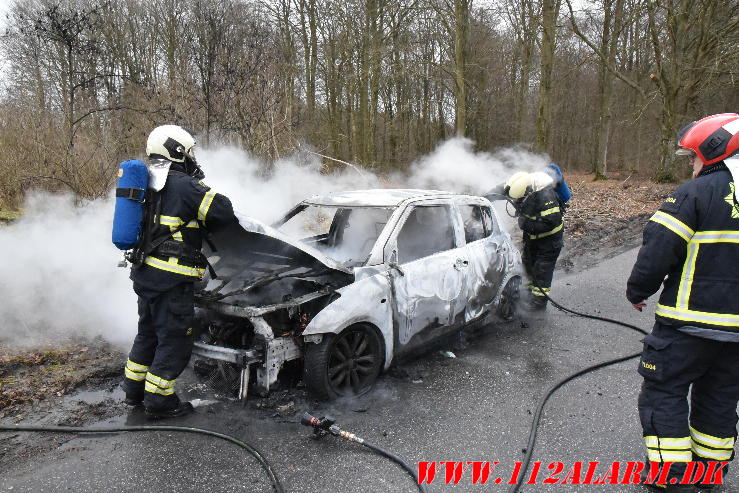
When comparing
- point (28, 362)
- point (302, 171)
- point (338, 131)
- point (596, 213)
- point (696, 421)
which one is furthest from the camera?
point (338, 131)

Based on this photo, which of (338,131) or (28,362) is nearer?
(28,362)

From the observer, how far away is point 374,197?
4781 mm

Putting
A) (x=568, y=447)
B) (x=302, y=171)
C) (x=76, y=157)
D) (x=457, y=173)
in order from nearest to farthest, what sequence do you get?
(x=568, y=447), (x=76, y=157), (x=302, y=171), (x=457, y=173)

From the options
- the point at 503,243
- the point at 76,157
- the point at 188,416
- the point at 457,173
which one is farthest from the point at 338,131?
the point at 188,416

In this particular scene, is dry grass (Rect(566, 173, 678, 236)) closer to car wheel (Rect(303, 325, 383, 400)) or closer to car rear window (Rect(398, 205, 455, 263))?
car rear window (Rect(398, 205, 455, 263))

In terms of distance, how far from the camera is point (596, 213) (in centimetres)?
1359

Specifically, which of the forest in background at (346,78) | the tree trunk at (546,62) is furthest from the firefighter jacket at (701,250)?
the tree trunk at (546,62)

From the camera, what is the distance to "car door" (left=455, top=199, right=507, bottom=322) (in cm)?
493

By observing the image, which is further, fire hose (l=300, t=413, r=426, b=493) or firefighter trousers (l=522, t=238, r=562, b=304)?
firefighter trousers (l=522, t=238, r=562, b=304)

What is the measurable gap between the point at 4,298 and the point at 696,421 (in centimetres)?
654

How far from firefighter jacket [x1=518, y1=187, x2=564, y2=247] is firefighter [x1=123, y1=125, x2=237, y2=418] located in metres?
3.83

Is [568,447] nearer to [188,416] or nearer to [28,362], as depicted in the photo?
[188,416]

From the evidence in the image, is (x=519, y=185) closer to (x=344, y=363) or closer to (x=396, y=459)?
(x=344, y=363)

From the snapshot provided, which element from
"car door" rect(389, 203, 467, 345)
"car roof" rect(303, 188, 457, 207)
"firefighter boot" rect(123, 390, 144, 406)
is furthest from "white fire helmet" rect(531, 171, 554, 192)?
"firefighter boot" rect(123, 390, 144, 406)
